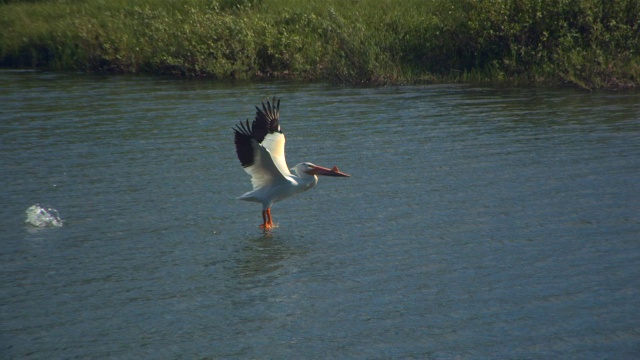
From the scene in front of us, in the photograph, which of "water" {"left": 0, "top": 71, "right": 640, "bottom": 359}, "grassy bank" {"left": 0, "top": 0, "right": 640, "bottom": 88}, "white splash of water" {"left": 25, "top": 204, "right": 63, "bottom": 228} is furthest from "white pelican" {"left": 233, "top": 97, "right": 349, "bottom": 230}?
"grassy bank" {"left": 0, "top": 0, "right": 640, "bottom": 88}

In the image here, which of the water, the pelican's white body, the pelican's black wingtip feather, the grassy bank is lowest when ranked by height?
the water

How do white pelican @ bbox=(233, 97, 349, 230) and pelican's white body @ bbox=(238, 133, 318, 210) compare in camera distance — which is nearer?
white pelican @ bbox=(233, 97, 349, 230)

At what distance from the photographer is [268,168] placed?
8523 millimetres

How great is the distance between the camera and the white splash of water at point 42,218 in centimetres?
838

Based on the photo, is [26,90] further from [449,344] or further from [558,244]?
[449,344]

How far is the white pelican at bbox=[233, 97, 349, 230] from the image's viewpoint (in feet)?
27.4

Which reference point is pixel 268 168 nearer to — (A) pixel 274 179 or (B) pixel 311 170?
(A) pixel 274 179

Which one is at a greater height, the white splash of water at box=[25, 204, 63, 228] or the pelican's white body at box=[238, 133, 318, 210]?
the pelican's white body at box=[238, 133, 318, 210]

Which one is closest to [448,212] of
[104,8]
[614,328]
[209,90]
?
[614,328]

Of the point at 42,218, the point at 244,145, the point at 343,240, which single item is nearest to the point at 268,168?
the point at 244,145

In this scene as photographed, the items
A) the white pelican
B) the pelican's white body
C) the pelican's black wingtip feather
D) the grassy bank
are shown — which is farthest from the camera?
the grassy bank

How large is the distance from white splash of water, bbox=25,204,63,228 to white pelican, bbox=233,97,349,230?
1722 millimetres

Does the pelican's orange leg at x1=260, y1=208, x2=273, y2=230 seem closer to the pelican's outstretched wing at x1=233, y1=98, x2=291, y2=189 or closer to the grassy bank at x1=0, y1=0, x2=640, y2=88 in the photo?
the pelican's outstretched wing at x1=233, y1=98, x2=291, y2=189

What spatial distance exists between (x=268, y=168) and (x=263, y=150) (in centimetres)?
39
